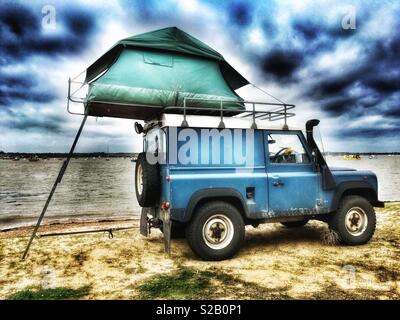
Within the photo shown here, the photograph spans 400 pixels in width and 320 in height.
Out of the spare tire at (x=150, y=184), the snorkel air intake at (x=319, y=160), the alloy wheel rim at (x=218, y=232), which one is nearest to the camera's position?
the alloy wheel rim at (x=218, y=232)

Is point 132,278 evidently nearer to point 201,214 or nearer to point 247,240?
point 201,214

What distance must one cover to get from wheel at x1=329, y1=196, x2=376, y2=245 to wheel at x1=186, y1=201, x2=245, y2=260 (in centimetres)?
222

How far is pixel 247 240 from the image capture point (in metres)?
7.91

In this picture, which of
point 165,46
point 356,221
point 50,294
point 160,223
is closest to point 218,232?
point 160,223

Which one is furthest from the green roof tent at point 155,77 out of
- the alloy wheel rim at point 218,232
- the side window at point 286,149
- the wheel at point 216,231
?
the alloy wheel rim at point 218,232

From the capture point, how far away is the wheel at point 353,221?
22.8 ft

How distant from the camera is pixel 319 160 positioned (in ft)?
22.7

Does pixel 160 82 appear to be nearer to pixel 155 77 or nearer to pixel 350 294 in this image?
pixel 155 77

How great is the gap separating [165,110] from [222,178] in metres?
1.63

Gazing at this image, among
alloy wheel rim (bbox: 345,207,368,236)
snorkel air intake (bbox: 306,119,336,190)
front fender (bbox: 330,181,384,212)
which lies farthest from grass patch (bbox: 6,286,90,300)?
alloy wheel rim (bbox: 345,207,368,236)

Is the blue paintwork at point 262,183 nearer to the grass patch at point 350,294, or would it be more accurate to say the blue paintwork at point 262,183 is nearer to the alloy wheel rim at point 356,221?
the alloy wheel rim at point 356,221

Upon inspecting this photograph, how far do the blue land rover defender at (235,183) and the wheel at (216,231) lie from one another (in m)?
0.02

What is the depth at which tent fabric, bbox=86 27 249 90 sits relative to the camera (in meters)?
6.14
